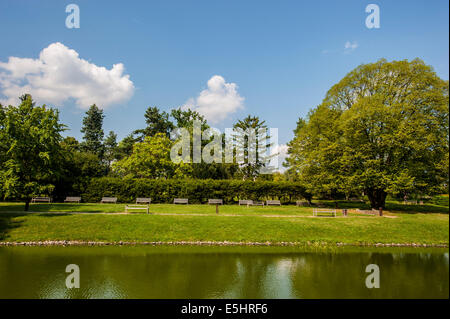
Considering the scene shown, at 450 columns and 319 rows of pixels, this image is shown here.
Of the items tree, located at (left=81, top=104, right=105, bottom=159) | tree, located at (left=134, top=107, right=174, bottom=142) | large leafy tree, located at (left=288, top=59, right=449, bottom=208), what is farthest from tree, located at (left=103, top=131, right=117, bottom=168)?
large leafy tree, located at (left=288, top=59, right=449, bottom=208)

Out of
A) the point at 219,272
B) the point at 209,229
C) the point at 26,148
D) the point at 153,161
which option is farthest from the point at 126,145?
the point at 219,272

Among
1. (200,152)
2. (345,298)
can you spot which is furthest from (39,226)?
(200,152)

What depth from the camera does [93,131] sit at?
75438mm

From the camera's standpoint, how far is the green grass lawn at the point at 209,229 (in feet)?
62.0

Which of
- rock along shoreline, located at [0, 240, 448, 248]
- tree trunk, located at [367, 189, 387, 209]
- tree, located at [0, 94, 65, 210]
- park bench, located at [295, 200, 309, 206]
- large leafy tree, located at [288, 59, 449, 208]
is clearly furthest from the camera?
park bench, located at [295, 200, 309, 206]

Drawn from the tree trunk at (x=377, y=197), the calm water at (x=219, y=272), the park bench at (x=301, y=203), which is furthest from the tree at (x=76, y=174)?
the tree trunk at (x=377, y=197)

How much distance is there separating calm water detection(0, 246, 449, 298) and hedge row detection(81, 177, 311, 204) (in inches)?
700

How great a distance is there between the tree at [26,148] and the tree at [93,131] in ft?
171

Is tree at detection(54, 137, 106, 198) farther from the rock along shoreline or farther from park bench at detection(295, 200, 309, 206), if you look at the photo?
park bench at detection(295, 200, 309, 206)

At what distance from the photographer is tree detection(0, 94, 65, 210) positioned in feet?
72.5

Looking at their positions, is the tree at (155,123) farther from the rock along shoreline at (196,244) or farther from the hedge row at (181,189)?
the rock along shoreline at (196,244)

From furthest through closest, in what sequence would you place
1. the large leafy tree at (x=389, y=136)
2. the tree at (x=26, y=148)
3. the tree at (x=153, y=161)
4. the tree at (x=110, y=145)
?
the tree at (x=110, y=145) → the tree at (x=153, y=161) → the large leafy tree at (x=389, y=136) → the tree at (x=26, y=148)
